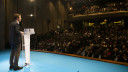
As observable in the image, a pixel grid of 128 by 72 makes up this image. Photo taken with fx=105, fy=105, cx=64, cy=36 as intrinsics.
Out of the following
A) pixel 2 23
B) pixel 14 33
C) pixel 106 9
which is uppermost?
pixel 106 9

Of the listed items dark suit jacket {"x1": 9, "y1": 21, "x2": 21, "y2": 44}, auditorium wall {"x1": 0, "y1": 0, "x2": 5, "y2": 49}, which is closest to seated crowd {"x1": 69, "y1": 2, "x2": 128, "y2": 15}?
auditorium wall {"x1": 0, "y1": 0, "x2": 5, "y2": 49}

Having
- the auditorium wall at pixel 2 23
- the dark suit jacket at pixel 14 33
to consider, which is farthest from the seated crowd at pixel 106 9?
the dark suit jacket at pixel 14 33

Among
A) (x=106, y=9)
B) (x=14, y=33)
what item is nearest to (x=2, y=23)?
(x=14, y=33)

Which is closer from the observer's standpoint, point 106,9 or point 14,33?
point 14,33

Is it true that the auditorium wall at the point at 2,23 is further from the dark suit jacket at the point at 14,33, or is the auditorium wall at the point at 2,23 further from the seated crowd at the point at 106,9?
the seated crowd at the point at 106,9

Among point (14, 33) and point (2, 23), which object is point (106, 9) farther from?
point (14, 33)

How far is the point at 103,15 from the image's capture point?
11672 millimetres

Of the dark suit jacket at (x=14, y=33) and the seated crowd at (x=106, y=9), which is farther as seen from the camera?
the seated crowd at (x=106, y=9)

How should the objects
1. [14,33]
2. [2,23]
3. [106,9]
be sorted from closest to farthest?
[14,33], [2,23], [106,9]

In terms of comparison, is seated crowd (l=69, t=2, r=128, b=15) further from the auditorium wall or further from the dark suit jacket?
the dark suit jacket

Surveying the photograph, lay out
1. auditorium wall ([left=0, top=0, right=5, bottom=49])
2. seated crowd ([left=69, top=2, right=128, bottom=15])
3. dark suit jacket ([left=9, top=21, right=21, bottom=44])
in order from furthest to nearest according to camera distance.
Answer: seated crowd ([left=69, top=2, right=128, bottom=15])
auditorium wall ([left=0, top=0, right=5, bottom=49])
dark suit jacket ([left=9, top=21, right=21, bottom=44])

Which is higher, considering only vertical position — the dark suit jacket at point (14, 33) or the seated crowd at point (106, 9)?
the seated crowd at point (106, 9)

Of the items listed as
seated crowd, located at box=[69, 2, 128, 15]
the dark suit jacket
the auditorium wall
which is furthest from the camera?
seated crowd, located at box=[69, 2, 128, 15]

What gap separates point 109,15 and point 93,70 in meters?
10.5
